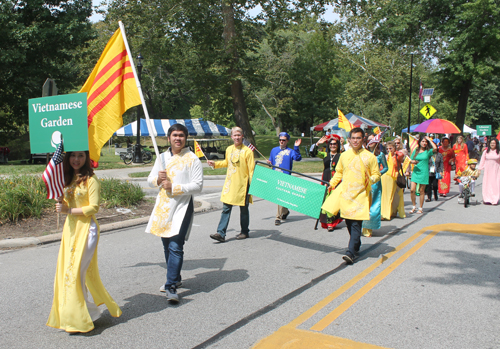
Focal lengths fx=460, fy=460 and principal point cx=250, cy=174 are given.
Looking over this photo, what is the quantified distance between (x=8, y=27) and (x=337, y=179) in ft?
73.2

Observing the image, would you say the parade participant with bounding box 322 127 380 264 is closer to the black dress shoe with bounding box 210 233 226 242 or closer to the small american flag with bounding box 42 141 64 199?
the black dress shoe with bounding box 210 233 226 242

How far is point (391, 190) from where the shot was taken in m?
10.0

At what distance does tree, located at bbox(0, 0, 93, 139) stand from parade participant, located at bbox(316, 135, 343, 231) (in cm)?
1950

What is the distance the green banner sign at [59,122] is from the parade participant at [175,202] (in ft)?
2.91

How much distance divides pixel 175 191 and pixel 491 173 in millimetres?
11107

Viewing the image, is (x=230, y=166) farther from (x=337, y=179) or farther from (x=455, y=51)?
(x=455, y=51)

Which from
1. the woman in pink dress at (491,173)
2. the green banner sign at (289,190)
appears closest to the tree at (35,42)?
the green banner sign at (289,190)

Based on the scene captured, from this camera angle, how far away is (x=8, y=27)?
2308cm

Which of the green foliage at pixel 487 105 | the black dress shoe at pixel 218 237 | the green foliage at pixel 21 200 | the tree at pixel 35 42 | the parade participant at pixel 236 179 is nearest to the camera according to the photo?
the black dress shoe at pixel 218 237

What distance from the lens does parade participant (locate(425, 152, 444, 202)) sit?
12.4 m

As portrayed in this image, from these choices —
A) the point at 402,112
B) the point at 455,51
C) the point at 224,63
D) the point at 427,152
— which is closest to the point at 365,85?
the point at 402,112

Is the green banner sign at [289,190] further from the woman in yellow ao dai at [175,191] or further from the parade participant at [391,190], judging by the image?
the parade participant at [391,190]

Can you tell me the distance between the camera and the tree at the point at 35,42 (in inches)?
923

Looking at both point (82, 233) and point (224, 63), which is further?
point (224, 63)
